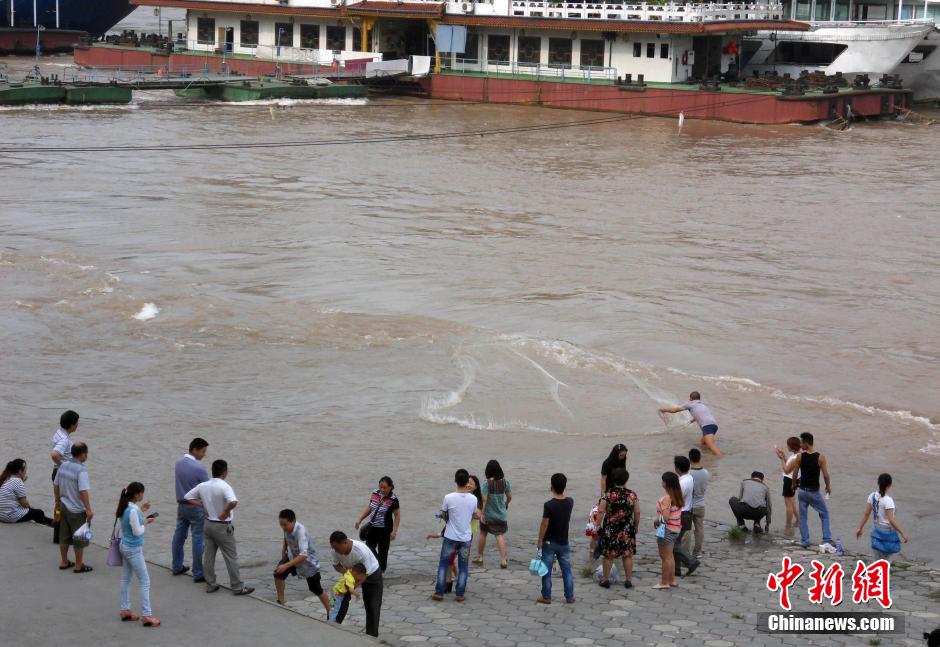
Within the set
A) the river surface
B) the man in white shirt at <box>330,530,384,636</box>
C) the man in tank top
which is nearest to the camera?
the man in white shirt at <box>330,530,384,636</box>

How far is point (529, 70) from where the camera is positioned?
5281cm

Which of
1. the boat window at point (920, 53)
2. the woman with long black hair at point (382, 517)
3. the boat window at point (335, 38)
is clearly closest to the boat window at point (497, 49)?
the boat window at point (335, 38)

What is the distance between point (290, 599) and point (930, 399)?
10831 millimetres

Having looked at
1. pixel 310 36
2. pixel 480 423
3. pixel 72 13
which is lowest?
pixel 480 423

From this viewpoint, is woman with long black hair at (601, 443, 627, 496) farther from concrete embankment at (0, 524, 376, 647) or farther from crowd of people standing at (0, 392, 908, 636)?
concrete embankment at (0, 524, 376, 647)

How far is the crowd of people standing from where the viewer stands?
8.93 m

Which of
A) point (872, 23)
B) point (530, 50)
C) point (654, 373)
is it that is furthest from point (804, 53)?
point (654, 373)

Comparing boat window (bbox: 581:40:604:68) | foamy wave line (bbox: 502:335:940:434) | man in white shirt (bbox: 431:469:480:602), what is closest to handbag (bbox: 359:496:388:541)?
man in white shirt (bbox: 431:469:480:602)

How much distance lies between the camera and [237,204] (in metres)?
31.1

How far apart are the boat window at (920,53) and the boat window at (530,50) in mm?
15776

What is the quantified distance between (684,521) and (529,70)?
44220mm

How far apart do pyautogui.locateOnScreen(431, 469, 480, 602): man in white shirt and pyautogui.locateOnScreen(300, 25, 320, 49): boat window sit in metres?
50.0

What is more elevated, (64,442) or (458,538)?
(64,442)

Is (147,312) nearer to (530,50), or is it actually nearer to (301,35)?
(530,50)
